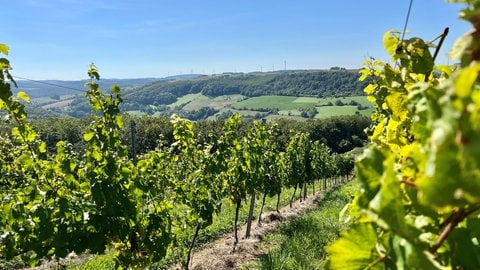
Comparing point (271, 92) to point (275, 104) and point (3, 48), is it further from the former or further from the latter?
point (3, 48)

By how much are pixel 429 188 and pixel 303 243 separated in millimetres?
9552

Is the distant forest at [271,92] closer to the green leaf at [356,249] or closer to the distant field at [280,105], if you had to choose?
the distant field at [280,105]

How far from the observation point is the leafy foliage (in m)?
0.45

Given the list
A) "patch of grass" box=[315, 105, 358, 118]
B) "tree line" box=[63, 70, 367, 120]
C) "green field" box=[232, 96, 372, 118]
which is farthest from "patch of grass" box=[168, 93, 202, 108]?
"patch of grass" box=[315, 105, 358, 118]

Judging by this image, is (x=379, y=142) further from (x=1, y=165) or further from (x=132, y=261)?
(x=1, y=165)

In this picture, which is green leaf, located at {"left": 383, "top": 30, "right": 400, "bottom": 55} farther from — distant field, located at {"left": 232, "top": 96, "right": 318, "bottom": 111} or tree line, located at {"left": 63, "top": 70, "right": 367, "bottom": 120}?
tree line, located at {"left": 63, "top": 70, "right": 367, "bottom": 120}

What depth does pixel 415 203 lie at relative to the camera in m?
0.81

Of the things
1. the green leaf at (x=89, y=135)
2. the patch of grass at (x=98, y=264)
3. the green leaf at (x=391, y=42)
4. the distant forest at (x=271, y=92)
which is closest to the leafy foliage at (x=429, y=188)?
the green leaf at (x=391, y=42)

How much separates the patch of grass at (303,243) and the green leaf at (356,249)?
15.5 feet

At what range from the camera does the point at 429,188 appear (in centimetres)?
50

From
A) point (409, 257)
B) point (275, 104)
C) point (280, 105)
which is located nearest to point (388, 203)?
point (409, 257)

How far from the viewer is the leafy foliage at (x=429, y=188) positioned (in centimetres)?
45

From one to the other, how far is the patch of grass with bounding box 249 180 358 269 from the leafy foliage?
186 inches

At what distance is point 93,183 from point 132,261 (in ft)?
4.88
